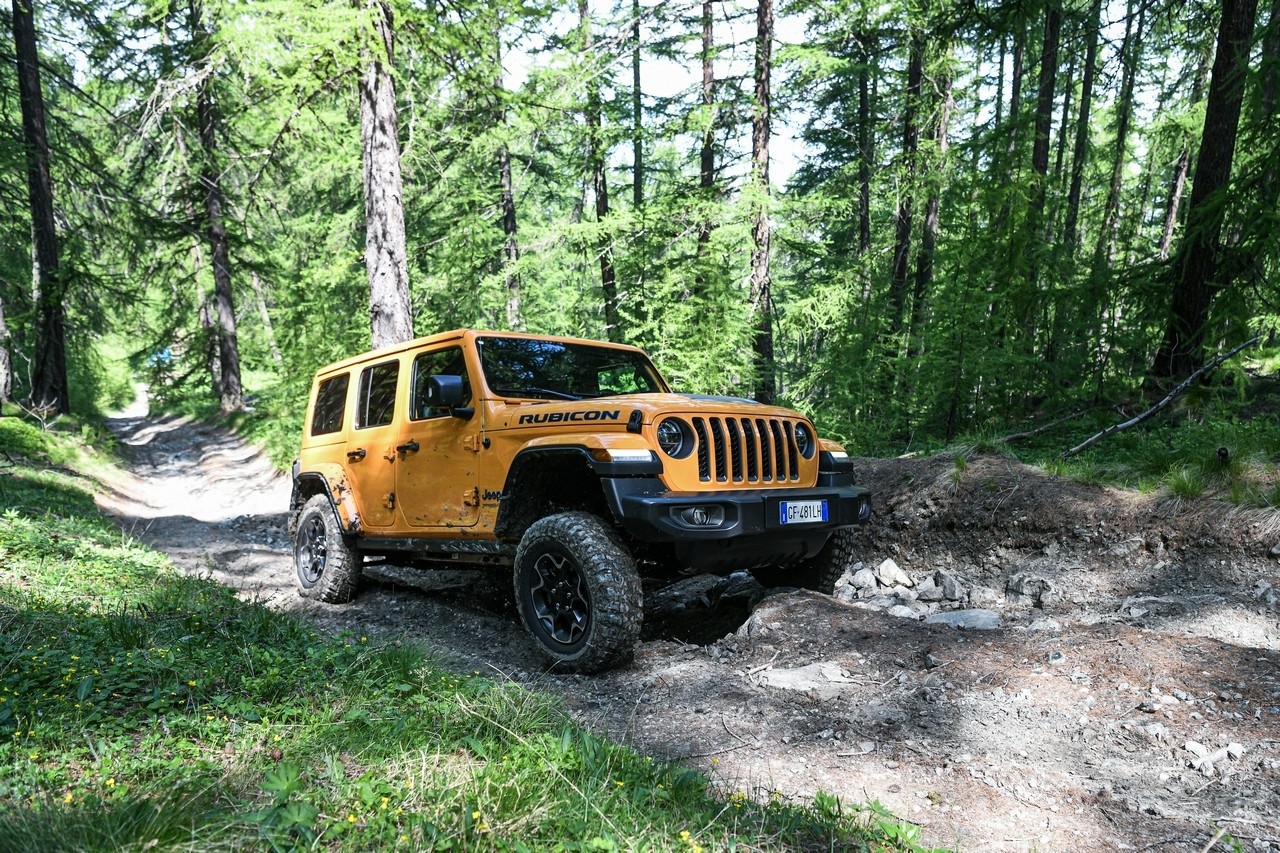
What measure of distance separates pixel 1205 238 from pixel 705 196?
22.2 ft

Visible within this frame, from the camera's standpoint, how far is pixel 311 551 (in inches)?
261

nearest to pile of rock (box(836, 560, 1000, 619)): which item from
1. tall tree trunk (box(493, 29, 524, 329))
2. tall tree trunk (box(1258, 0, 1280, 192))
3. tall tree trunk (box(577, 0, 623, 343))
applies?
tall tree trunk (box(1258, 0, 1280, 192))

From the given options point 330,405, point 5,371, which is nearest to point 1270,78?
point 330,405

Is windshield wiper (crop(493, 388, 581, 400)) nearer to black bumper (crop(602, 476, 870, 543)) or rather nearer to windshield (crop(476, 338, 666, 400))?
windshield (crop(476, 338, 666, 400))

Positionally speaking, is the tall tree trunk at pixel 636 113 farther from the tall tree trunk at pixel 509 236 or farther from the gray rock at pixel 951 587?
the gray rock at pixel 951 587

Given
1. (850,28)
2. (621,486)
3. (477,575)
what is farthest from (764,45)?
(621,486)

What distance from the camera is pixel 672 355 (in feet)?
33.8

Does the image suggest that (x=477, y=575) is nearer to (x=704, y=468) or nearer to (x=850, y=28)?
(x=704, y=468)

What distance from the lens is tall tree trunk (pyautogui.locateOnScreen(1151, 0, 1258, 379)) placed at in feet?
22.5

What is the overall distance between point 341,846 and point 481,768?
635mm

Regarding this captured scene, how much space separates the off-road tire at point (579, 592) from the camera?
3930 millimetres

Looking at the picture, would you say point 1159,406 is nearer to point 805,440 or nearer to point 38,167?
point 805,440

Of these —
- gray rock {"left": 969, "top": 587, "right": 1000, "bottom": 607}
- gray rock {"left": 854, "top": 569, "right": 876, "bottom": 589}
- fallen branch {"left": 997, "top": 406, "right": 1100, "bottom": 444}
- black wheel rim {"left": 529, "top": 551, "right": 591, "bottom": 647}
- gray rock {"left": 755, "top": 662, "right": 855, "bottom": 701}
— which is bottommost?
gray rock {"left": 854, "top": 569, "right": 876, "bottom": 589}

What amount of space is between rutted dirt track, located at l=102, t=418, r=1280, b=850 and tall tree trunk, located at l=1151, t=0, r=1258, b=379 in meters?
2.52
